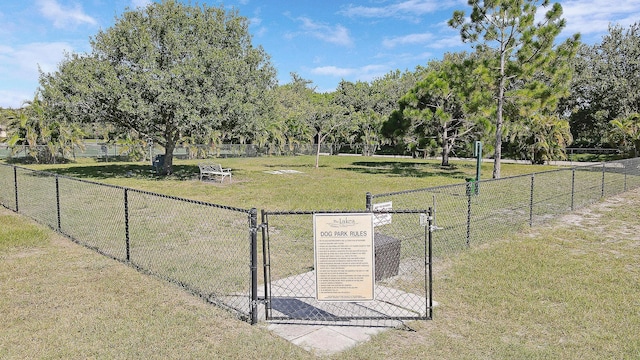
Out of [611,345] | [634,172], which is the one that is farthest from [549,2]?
[611,345]

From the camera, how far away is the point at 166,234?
28.2 ft

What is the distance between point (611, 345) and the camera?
4.01 metres

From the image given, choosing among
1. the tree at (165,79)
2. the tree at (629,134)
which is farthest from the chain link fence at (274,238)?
the tree at (629,134)

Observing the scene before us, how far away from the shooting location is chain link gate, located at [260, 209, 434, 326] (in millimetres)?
4598

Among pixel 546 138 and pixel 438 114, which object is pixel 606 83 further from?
pixel 438 114

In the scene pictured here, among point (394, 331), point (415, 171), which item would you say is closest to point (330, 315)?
point (394, 331)

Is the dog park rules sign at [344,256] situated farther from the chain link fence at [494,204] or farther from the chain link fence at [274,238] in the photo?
the chain link fence at [494,204]

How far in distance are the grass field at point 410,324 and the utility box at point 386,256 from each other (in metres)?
0.64

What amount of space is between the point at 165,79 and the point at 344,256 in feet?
51.1

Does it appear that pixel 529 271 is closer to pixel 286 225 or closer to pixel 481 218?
pixel 481 218

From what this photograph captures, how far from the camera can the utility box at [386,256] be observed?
5703 mm

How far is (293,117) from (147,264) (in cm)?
3846

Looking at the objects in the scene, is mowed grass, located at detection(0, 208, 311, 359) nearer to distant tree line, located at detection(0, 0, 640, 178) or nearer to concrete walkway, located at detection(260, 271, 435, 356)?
concrete walkway, located at detection(260, 271, 435, 356)

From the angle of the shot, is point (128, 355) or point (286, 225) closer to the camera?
point (128, 355)
